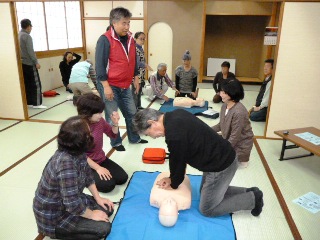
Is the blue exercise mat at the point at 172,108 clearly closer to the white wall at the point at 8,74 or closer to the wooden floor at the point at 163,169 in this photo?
the wooden floor at the point at 163,169

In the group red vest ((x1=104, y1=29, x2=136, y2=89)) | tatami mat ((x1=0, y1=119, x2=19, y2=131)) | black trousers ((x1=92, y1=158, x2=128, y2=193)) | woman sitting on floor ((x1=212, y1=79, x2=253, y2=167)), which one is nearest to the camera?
black trousers ((x1=92, y1=158, x2=128, y2=193))

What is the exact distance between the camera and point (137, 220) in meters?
2.03

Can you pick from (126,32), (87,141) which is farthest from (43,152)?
(87,141)

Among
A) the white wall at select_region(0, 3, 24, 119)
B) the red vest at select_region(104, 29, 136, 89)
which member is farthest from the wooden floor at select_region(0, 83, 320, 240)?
the red vest at select_region(104, 29, 136, 89)

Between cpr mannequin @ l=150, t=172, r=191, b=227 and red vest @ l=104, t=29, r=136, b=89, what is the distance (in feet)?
4.28

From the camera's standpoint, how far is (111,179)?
2.39 metres

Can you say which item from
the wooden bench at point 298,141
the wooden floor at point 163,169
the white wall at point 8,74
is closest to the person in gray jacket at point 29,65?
the white wall at point 8,74

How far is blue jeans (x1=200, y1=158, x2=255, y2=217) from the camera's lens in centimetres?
197

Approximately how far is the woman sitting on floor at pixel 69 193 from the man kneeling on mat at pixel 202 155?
0.40 metres

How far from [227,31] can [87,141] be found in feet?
22.7

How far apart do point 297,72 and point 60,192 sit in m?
3.00

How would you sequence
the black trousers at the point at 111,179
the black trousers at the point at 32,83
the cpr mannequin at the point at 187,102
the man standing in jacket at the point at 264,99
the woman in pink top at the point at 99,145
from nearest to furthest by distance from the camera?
1. the woman in pink top at the point at 99,145
2. the black trousers at the point at 111,179
3. the man standing in jacket at the point at 264,99
4. the black trousers at the point at 32,83
5. the cpr mannequin at the point at 187,102

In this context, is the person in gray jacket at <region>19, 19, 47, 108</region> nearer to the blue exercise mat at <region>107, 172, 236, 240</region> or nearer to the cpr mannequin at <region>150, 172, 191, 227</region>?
the blue exercise mat at <region>107, 172, 236, 240</region>

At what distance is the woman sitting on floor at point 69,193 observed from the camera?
5.16 feet
